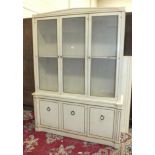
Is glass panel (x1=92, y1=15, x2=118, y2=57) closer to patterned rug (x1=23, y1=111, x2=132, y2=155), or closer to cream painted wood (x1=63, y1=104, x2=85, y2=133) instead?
cream painted wood (x1=63, y1=104, x2=85, y2=133)

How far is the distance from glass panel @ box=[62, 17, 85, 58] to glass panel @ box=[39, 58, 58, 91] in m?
0.29

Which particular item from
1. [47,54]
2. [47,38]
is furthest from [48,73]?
[47,38]

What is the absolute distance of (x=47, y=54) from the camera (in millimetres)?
2553

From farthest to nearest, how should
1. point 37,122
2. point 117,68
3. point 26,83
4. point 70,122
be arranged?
point 26,83
point 37,122
point 70,122
point 117,68

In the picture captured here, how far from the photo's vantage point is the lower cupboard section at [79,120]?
223cm

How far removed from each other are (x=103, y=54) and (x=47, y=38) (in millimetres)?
929

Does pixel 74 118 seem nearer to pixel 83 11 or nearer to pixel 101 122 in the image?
pixel 101 122

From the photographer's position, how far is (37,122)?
2650 millimetres

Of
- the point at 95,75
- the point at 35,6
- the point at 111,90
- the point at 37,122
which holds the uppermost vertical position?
the point at 35,6

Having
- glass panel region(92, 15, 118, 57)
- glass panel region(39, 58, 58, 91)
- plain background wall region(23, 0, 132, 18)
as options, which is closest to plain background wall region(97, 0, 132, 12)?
plain background wall region(23, 0, 132, 18)

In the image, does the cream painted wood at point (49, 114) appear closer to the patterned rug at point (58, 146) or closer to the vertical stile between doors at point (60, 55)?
the patterned rug at point (58, 146)
